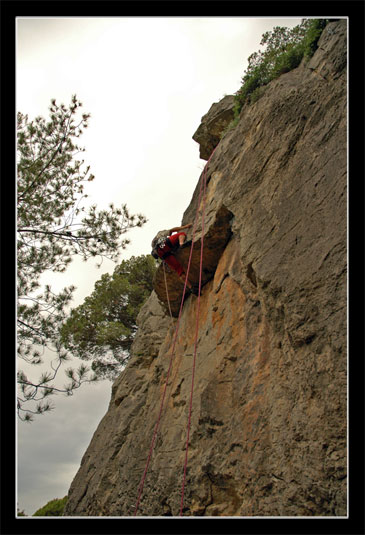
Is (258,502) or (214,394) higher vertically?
(214,394)

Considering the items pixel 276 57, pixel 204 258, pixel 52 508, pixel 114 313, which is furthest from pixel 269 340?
pixel 52 508

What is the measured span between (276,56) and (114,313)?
12029 mm

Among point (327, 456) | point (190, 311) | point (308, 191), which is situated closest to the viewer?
point (327, 456)

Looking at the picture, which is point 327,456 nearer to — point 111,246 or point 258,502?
point 258,502

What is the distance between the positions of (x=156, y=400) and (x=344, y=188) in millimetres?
5781

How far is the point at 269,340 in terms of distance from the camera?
520cm

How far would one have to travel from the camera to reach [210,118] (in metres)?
9.80

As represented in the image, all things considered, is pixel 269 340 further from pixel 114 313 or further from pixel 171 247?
pixel 114 313

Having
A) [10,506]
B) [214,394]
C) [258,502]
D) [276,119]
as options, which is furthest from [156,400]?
[276,119]

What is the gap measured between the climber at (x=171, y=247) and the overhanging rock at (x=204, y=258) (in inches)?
4.2

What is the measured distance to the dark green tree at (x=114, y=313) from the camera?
1588cm

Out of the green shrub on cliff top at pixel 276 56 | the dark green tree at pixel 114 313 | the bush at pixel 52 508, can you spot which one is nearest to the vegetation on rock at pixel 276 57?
the green shrub on cliff top at pixel 276 56

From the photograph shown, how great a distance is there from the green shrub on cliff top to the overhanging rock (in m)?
2.44

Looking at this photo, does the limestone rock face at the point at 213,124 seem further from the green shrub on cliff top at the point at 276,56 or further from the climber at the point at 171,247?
the climber at the point at 171,247
